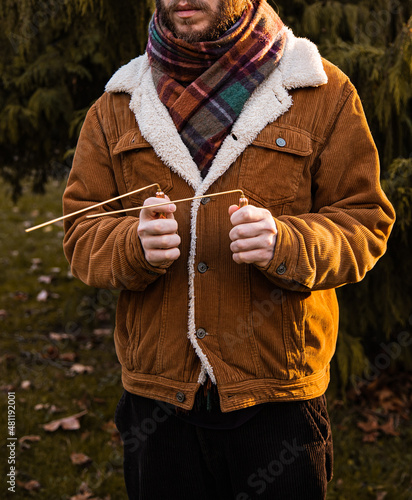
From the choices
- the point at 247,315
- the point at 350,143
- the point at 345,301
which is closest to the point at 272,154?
the point at 350,143

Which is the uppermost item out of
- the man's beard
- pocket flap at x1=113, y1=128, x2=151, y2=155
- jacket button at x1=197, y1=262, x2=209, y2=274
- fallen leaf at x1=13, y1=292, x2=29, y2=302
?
the man's beard

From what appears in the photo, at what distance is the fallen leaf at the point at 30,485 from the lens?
310 centimetres

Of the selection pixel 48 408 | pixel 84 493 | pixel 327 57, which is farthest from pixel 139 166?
pixel 48 408

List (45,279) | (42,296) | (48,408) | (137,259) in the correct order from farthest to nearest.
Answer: (45,279), (42,296), (48,408), (137,259)

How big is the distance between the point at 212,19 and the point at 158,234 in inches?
27.8

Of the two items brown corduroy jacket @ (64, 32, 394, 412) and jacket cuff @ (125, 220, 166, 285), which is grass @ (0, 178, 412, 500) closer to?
brown corduroy jacket @ (64, 32, 394, 412)

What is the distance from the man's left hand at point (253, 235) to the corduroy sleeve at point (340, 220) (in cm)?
4

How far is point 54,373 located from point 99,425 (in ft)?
2.42

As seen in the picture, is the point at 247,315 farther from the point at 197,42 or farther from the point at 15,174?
the point at 15,174

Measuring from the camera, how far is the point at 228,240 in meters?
1.78

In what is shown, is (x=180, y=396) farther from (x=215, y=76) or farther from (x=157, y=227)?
(x=215, y=76)

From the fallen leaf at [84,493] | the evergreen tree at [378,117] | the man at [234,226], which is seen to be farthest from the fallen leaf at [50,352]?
the man at [234,226]

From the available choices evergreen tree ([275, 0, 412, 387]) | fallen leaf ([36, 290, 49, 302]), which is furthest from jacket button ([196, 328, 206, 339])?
fallen leaf ([36, 290, 49, 302])

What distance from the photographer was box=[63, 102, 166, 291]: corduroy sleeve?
1733mm
